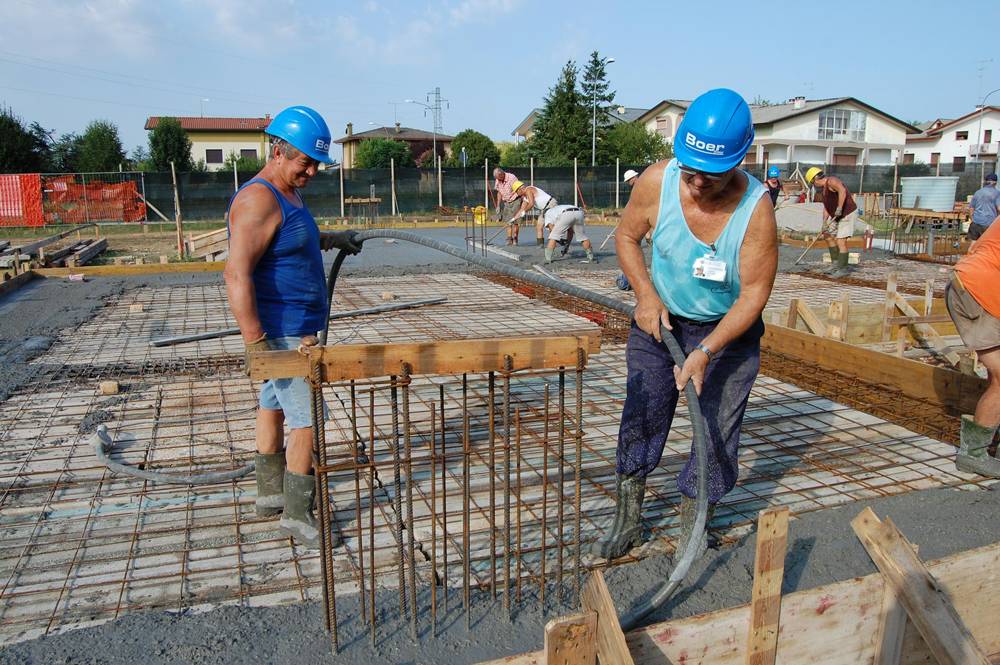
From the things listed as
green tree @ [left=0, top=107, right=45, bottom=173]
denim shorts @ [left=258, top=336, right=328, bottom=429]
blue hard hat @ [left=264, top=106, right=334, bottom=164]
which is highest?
green tree @ [left=0, top=107, right=45, bottom=173]

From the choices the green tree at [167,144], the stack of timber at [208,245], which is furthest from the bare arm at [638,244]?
the green tree at [167,144]

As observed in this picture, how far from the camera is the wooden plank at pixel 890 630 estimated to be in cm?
227

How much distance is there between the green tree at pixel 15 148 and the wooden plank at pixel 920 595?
108 ft

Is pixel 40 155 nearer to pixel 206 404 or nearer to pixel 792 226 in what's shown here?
pixel 792 226

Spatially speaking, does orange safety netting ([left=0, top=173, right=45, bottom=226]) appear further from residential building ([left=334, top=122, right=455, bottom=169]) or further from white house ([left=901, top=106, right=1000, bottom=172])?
white house ([left=901, top=106, right=1000, bottom=172])

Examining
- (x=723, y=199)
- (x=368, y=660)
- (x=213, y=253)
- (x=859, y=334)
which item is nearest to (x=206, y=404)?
(x=368, y=660)

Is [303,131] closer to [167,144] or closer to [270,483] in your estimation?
[270,483]

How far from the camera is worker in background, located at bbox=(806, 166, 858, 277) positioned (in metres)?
9.94

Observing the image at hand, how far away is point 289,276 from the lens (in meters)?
2.94

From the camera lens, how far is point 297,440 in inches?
114

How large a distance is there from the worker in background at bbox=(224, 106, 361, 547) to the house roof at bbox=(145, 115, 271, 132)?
162 feet

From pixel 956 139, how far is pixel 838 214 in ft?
181

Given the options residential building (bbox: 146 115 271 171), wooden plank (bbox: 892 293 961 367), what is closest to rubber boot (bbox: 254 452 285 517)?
wooden plank (bbox: 892 293 961 367)

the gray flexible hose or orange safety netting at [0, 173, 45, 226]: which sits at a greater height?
orange safety netting at [0, 173, 45, 226]
